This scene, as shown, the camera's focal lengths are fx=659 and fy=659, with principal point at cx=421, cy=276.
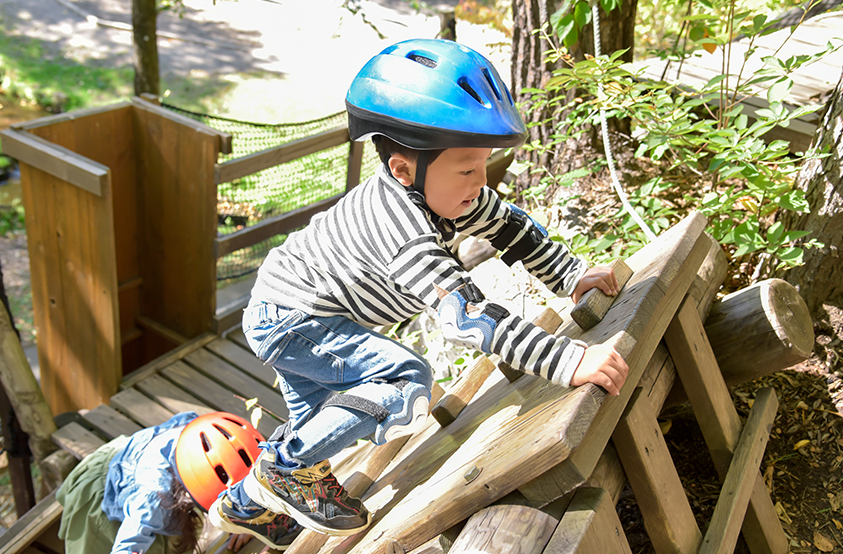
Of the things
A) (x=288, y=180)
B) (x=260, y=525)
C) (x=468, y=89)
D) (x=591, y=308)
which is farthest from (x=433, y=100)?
(x=288, y=180)

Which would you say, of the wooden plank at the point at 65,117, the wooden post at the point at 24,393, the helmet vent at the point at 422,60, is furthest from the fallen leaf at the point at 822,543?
the wooden plank at the point at 65,117

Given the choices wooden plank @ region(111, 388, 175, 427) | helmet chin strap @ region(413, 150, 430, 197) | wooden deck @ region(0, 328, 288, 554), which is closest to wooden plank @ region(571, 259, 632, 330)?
helmet chin strap @ region(413, 150, 430, 197)

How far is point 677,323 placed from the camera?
213cm

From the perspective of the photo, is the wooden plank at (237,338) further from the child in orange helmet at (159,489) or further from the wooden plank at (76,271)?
the child in orange helmet at (159,489)

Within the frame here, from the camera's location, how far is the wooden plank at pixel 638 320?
4.82ft

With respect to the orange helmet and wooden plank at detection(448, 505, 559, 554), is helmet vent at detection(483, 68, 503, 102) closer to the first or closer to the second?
wooden plank at detection(448, 505, 559, 554)

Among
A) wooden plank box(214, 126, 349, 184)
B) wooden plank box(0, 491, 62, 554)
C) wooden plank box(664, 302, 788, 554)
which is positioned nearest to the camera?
wooden plank box(664, 302, 788, 554)

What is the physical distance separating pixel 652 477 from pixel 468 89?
116 centimetres

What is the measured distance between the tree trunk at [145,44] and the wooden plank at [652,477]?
6.05 m

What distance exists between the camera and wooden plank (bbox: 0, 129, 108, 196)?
369cm

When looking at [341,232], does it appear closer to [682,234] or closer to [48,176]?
[682,234]

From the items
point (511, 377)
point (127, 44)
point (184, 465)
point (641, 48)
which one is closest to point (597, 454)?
point (511, 377)

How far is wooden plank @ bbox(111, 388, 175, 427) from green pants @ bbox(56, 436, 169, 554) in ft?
3.05

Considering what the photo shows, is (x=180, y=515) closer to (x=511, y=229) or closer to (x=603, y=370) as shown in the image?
(x=511, y=229)
